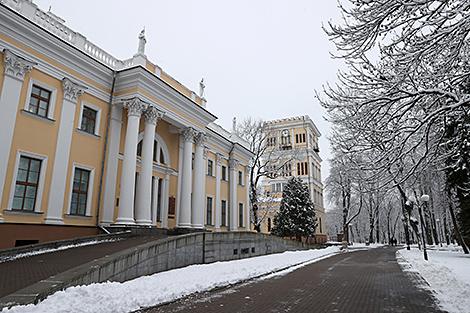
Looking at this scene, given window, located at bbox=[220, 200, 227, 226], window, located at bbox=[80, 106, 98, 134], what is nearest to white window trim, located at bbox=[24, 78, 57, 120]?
window, located at bbox=[80, 106, 98, 134]

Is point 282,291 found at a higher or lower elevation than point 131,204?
lower

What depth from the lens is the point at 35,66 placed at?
46.3 feet

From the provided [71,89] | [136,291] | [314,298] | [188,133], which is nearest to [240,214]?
[188,133]

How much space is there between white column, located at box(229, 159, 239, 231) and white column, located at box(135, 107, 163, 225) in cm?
1232

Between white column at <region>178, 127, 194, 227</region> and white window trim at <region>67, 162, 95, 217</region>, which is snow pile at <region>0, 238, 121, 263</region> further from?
white column at <region>178, 127, 194, 227</region>

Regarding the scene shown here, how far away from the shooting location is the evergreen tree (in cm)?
3725

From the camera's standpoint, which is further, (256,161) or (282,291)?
(256,161)

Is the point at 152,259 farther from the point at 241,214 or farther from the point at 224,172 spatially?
the point at 241,214

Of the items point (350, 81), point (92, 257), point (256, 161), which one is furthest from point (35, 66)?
point (256, 161)

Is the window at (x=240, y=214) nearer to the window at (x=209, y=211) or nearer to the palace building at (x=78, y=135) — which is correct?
the window at (x=209, y=211)

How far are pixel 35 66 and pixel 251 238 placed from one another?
13.4 meters

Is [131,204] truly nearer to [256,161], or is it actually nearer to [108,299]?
[108,299]

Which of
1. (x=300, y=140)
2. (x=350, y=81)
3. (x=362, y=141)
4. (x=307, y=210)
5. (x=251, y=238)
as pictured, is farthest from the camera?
(x=300, y=140)

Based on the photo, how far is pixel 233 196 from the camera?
29.6 meters
